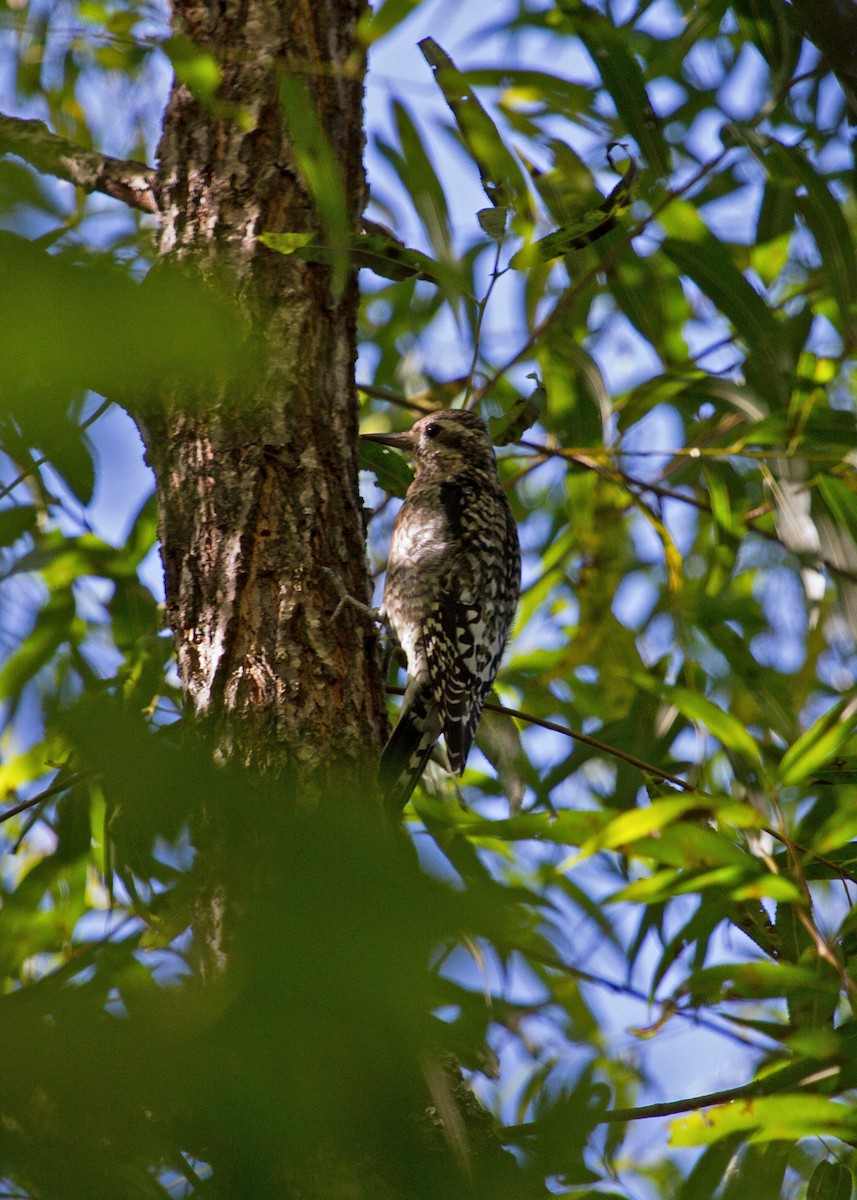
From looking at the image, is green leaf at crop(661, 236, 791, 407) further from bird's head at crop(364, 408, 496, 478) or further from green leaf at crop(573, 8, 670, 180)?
bird's head at crop(364, 408, 496, 478)

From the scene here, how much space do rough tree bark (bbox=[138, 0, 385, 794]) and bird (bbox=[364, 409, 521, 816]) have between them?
2.07 ft

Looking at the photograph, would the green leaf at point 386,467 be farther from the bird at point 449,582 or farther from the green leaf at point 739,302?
the green leaf at point 739,302

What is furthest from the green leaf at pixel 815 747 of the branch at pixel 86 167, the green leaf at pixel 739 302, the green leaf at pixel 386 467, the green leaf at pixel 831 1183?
the branch at pixel 86 167

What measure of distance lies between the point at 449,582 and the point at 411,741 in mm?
608

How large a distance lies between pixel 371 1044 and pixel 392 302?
3.13 meters

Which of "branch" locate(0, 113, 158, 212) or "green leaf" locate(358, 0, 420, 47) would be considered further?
"branch" locate(0, 113, 158, 212)

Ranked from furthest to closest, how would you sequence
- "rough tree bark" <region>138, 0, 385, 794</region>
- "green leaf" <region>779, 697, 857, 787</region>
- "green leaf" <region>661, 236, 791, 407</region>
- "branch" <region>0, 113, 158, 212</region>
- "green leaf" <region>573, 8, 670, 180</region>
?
"green leaf" <region>661, 236, 791, 407</region>
"green leaf" <region>573, 8, 670, 180</region>
"branch" <region>0, 113, 158, 212</region>
"green leaf" <region>779, 697, 857, 787</region>
"rough tree bark" <region>138, 0, 385, 794</region>

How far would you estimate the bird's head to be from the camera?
10.2 feet

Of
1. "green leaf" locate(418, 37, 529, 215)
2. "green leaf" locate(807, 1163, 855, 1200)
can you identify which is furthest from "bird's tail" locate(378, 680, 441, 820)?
"green leaf" locate(418, 37, 529, 215)

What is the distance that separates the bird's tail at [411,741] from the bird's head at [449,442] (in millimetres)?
805

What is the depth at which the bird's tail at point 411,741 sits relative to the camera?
7.14 feet

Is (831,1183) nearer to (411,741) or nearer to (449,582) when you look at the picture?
(411,741)

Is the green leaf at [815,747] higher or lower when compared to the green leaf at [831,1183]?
higher

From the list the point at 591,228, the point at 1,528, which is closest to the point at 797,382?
the point at 591,228
